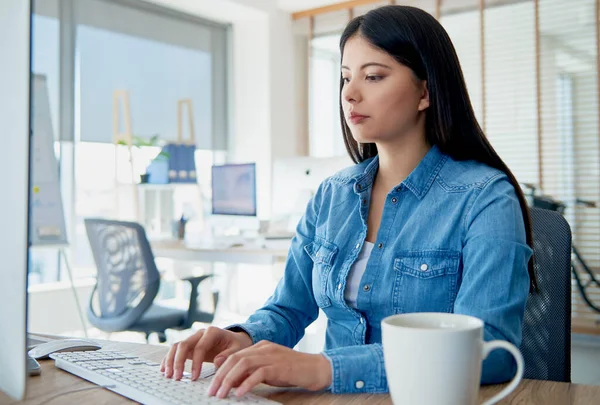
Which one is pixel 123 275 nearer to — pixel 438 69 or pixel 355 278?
pixel 355 278

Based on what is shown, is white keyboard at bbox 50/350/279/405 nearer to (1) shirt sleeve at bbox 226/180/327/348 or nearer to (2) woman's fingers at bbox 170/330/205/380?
(2) woman's fingers at bbox 170/330/205/380

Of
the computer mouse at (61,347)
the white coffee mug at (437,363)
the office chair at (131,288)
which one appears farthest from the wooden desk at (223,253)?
the white coffee mug at (437,363)

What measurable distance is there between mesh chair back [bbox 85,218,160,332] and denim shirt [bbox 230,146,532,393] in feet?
6.19

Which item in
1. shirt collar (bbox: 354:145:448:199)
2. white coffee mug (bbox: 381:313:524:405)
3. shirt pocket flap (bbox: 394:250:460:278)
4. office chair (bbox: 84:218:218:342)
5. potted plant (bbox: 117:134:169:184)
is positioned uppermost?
potted plant (bbox: 117:134:169:184)

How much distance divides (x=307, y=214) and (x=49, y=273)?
12.2 feet

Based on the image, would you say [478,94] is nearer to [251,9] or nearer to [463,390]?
[251,9]

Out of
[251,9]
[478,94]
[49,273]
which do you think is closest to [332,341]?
[49,273]

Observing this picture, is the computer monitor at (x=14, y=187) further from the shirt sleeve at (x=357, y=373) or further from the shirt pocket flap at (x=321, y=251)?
the shirt pocket flap at (x=321, y=251)

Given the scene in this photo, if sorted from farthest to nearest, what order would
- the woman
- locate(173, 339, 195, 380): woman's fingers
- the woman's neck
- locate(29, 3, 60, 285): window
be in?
locate(29, 3, 60, 285): window → the woman's neck → the woman → locate(173, 339, 195, 380): woman's fingers

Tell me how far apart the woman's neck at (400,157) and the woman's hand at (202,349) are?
1.38 feet

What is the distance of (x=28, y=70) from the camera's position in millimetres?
568

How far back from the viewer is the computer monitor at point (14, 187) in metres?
0.57

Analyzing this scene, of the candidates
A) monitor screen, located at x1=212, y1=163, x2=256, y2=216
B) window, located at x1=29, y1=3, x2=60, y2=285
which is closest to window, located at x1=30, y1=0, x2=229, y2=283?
window, located at x1=29, y1=3, x2=60, y2=285

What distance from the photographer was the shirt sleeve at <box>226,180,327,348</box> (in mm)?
1140
